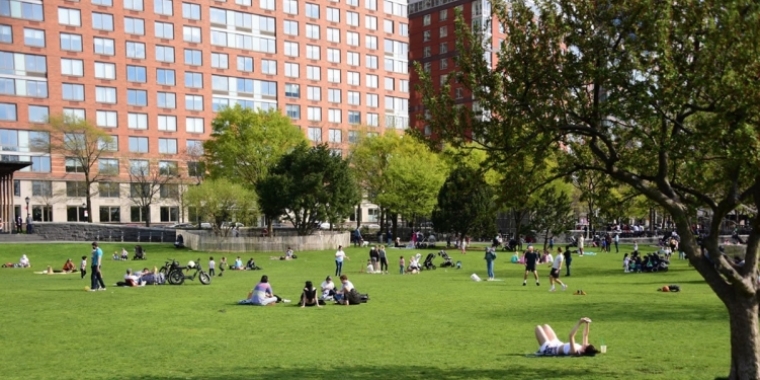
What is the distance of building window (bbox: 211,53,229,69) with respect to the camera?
97750 mm

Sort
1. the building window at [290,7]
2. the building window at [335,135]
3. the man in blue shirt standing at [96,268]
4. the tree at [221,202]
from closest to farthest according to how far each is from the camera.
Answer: the man in blue shirt standing at [96,268] < the tree at [221,202] < the building window at [290,7] < the building window at [335,135]

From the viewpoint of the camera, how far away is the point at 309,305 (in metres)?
25.4

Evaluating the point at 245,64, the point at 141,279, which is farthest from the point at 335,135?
the point at 141,279

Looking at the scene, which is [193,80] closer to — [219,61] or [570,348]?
[219,61]

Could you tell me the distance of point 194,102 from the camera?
97.0 m

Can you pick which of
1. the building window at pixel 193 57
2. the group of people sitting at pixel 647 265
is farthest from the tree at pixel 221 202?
the group of people sitting at pixel 647 265

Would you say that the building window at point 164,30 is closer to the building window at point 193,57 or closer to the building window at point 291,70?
the building window at point 193,57

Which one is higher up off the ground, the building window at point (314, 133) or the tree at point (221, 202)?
the building window at point (314, 133)

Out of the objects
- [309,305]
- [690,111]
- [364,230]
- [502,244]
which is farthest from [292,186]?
[690,111]

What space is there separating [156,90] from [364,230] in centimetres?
3459

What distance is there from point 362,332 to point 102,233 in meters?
57.6

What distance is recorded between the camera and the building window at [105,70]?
8956 centimetres

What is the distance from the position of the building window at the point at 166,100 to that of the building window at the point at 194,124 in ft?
9.42

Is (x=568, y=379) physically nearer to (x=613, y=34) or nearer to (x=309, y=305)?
(x=613, y=34)
